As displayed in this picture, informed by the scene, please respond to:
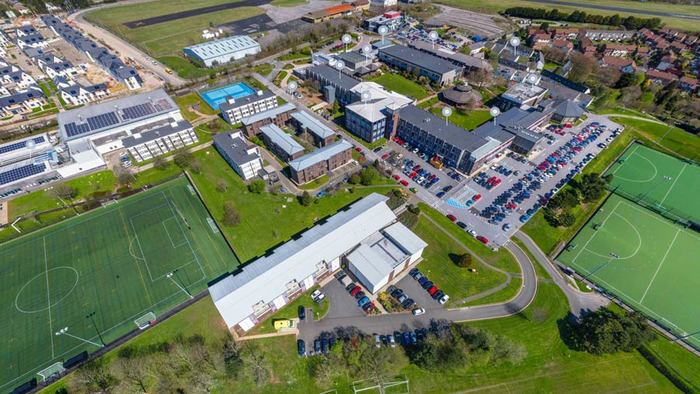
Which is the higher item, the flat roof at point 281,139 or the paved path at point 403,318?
the flat roof at point 281,139

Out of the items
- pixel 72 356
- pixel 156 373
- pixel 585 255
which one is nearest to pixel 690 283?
pixel 585 255

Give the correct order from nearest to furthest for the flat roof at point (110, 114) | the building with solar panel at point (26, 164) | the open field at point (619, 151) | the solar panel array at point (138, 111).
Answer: the open field at point (619, 151), the building with solar panel at point (26, 164), the flat roof at point (110, 114), the solar panel array at point (138, 111)

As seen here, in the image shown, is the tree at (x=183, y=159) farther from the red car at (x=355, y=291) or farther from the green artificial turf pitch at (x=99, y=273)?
the red car at (x=355, y=291)

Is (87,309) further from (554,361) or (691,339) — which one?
(691,339)

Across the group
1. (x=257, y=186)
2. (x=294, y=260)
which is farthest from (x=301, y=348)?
(x=257, y=186)

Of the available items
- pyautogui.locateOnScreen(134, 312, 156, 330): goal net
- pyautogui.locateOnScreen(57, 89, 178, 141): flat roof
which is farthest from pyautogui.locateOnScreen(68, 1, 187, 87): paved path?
pyautogui.locateOnScreen(134, 312, 156, 330): goal net

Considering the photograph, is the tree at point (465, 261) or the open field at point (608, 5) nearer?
the tree at point (465, 261)

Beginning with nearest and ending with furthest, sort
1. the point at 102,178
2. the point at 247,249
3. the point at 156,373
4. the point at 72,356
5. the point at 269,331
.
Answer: the point at 156,373 → the point at 72,356 → the point at 269,331 → the point at 247,249 → the point at 102,178

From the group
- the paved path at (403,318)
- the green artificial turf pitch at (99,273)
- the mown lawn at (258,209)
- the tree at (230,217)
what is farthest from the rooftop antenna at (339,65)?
the paved path at (403,318)
